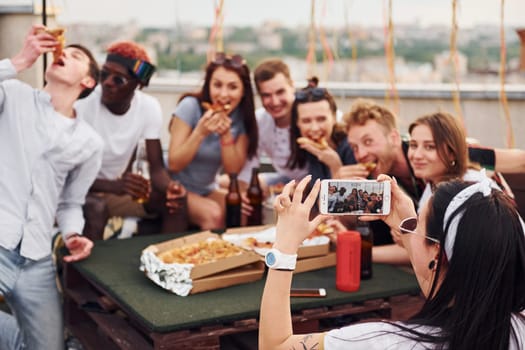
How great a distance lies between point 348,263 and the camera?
2699 millimetres

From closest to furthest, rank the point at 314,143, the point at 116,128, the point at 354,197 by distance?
the point at 354,197 → the point at 314,143 → the point at 116,128

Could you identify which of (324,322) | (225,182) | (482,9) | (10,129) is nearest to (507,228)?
(324,322)

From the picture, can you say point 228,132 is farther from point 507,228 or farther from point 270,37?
point 270,37

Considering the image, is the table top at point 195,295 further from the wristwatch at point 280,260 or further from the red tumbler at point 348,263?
the wristwatch at point 280,260

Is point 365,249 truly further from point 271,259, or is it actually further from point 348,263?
point 271,259

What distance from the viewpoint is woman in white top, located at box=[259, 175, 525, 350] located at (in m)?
1.45

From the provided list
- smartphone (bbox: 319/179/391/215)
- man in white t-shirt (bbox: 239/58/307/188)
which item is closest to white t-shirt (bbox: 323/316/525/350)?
smartphone (bbox: 319/179/391/215)

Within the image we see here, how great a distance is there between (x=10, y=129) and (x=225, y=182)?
218 cm

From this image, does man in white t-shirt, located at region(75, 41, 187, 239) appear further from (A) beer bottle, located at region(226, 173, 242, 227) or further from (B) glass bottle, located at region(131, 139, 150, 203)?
(A) beer bottle, located at region(226, 173, 242, 227)

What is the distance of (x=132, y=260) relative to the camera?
3.08m

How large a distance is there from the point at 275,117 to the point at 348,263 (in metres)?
1.70

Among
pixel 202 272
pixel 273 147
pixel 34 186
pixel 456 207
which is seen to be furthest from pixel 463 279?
pixel 273 147

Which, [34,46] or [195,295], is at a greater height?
[34,46]

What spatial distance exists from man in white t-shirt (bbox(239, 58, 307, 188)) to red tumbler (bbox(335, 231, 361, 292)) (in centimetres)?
144
